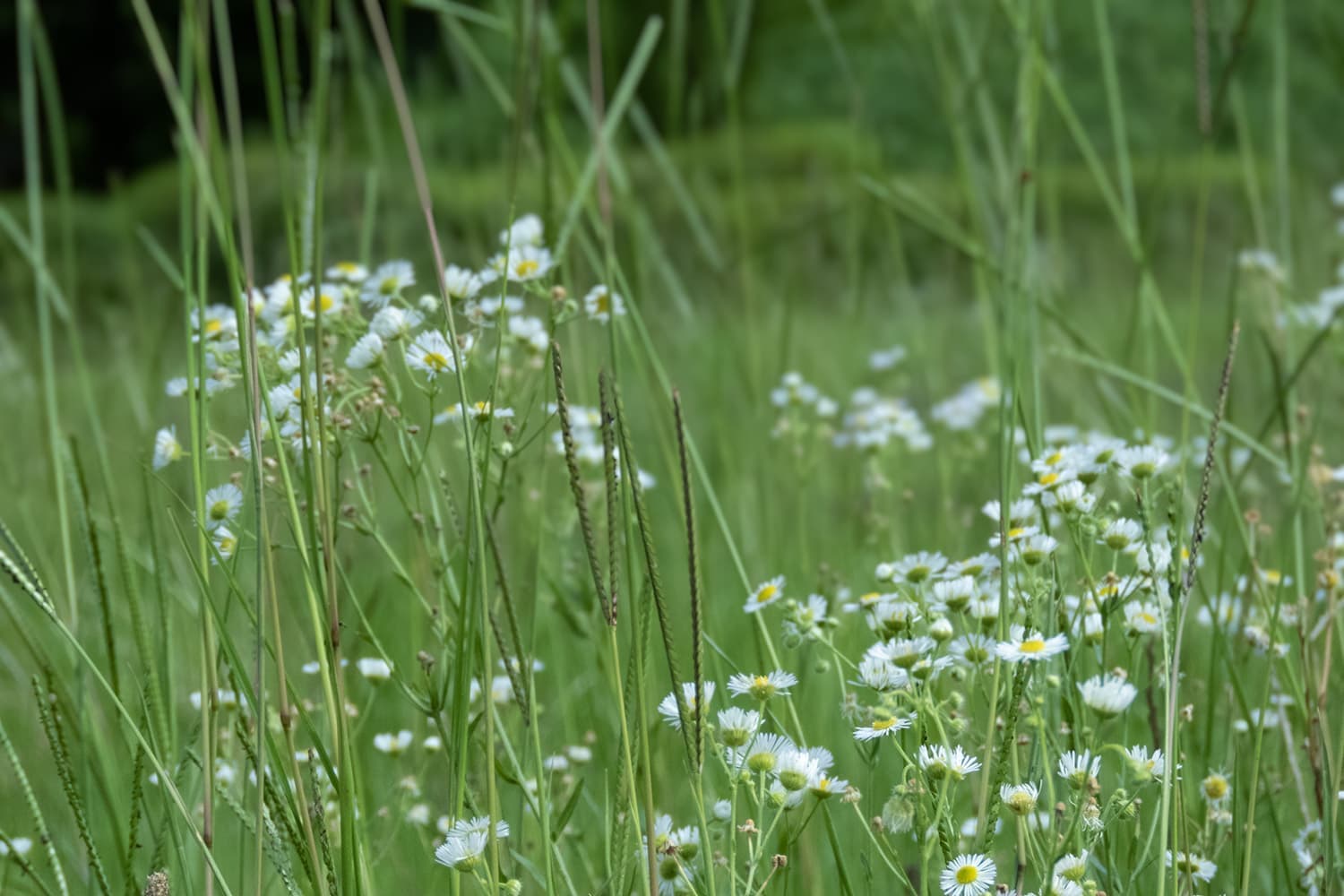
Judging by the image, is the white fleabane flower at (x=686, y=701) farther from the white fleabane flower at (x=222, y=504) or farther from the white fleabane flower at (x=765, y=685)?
the white fleabane flower at (x=222, y=504)

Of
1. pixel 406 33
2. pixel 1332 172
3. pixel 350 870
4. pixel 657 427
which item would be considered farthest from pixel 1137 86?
pixel 350 870

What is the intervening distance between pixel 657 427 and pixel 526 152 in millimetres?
319

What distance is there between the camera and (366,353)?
665 mm

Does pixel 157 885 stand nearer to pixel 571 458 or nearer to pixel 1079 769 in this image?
pixel 571 458

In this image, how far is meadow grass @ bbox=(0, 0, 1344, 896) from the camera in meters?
0.50

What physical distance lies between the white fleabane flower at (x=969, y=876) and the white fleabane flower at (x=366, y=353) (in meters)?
0.38

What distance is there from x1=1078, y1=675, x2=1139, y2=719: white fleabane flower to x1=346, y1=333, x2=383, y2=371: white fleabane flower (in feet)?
1.26

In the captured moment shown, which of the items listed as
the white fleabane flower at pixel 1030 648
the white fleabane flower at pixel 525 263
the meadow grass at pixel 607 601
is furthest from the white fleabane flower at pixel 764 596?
the white fleabane flower at pixel 525 263

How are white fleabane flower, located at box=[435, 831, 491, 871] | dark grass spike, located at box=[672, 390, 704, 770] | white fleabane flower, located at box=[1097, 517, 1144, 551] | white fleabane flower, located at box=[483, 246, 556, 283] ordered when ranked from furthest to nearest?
white fleabane flower, located at box=[483, 246, 556, 283] < white fleabane flower, located at box=[1097, 517, 1144, 551] < white fleabane flower, located at box=[435, 831, 491, 871] < dark grass spike, located at box=[672, 390, 704, 770]

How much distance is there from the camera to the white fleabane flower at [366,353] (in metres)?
0.66

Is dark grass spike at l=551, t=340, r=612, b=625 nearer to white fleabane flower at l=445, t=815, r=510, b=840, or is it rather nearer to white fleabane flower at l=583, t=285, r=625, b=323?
white fleabane flower at l=445, t=815, r=510, b=840

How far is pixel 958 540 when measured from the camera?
3.75ft

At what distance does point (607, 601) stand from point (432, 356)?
0.24 metres

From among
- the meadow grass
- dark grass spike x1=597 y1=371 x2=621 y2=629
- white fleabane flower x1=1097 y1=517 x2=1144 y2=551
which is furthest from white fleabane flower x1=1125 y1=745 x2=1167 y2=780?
dark grass spike x1=597 y1=371 x2=621 y2=629
